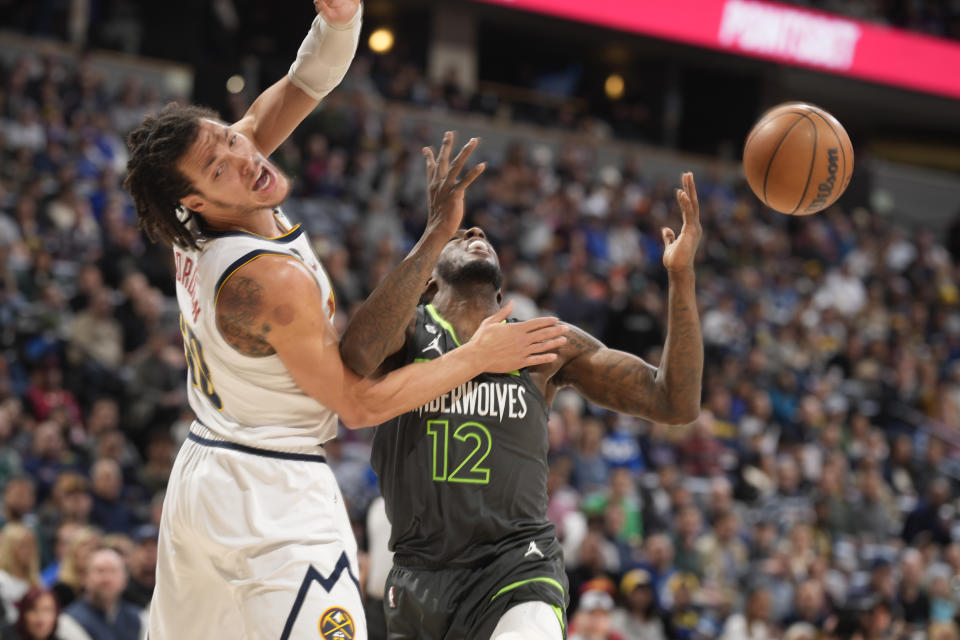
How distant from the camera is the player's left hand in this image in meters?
3.55

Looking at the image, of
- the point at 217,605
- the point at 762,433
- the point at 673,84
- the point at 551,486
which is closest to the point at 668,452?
the point at 762,433

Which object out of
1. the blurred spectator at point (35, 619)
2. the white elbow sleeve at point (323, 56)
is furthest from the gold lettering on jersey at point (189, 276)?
the blurred spectator at point (35, 619)

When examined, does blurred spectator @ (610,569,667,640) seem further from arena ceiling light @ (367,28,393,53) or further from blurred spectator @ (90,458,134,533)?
arena ceiling light @ (367,28,393,53)

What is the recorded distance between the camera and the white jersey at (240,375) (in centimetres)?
310

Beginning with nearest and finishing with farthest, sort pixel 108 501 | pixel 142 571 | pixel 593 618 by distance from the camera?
1. pixel 142 571
2. pixel 593 618
3. pixel 108 501

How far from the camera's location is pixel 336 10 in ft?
11.7

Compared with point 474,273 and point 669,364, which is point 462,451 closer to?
point 474,273

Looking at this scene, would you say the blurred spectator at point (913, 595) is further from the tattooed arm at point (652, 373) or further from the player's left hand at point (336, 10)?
the player's left hand at point (336, 10)

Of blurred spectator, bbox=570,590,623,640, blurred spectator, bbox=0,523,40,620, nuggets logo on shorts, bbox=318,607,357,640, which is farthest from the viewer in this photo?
blurred spectator, bbox=570,590,623,640

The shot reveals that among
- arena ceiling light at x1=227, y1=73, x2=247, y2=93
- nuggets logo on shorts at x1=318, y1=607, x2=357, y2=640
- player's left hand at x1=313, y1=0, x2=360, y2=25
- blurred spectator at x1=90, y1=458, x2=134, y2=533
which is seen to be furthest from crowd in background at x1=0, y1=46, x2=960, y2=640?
player's left hand at x1=313, y1=0, x2=360, y2=25

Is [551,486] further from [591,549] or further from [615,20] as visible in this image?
[615,20]

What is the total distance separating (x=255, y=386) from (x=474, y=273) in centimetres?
103

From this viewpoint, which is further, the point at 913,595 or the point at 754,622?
the point at 913,595

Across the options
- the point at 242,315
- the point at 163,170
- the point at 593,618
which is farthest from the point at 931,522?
the point at 163,170
